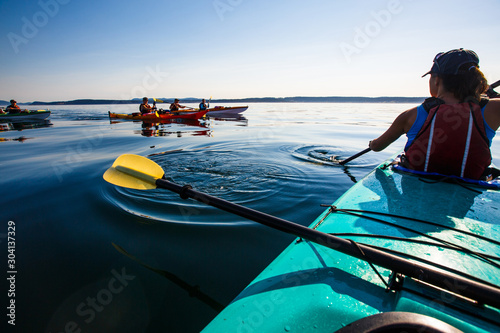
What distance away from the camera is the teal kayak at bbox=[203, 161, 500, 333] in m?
1.04

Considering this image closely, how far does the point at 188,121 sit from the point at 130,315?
1935cm

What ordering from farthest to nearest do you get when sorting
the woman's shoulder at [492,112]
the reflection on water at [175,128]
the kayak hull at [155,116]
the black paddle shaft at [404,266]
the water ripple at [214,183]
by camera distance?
the kayak hull at [155,116] < the reflection on water at [175,128] < the water ripple at [214,183] < the woman's shoulder at [492,112] < the black paddle shaft at [404,266]

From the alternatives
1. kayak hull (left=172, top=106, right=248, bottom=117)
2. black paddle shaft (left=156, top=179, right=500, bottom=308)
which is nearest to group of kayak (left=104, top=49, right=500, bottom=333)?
black paddle shaft (left=156, top=179, right=500, bottom=308)

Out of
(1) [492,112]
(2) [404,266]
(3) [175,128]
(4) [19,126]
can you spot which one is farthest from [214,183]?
(4) [19,126]

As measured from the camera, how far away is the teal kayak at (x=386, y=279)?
1.04m

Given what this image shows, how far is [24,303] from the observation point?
1.92m

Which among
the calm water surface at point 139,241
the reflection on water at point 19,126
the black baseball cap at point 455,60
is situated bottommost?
the calm water surface at point 139,241

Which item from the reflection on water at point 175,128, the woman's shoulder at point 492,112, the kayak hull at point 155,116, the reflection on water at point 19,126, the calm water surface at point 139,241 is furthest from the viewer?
the kayak hull at point 155,116

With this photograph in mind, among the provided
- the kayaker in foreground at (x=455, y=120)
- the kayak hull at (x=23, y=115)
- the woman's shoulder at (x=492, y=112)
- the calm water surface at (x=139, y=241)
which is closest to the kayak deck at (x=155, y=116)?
the kayak hull at (x=23, y=115)

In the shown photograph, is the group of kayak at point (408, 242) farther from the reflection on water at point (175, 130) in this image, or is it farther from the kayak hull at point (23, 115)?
the kayak hull at point (23, 115)

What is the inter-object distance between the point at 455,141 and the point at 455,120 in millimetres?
255

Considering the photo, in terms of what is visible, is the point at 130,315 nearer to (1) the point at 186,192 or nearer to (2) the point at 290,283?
A: (1) the point at 186,192

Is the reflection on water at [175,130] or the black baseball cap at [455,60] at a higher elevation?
the black baseball cap at [455,60]

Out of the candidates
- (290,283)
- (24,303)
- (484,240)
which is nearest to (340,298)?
(290,283)
